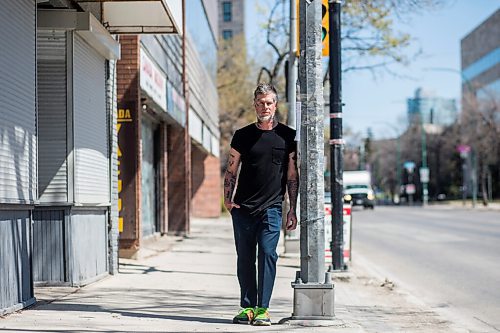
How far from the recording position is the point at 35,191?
8.45 m

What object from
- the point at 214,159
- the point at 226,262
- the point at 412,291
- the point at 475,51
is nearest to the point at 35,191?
the point at 412,291

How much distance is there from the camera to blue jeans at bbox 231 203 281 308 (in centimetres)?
722

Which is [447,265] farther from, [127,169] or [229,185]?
[229,185]

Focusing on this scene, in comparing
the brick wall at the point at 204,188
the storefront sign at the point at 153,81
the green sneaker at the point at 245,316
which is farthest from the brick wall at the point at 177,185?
the green sneaker at the point at 245,316

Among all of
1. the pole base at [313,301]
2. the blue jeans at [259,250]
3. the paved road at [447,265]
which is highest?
the blue jeans at [259,250]

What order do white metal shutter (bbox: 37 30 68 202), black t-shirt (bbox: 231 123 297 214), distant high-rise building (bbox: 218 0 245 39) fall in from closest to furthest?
black t-shirt (bbox: 231 123 297 214), white metal shutter (bbox: 37 30 68 202), distant high-rise building (bbox: 218 0 245 39)

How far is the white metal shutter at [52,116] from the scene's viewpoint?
384 inches

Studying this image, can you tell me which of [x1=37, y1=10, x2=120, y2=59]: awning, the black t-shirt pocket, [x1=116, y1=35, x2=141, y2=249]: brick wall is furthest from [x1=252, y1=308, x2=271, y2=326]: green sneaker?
[x1=116, y1=35, x2=141, y2=249]: brick wall

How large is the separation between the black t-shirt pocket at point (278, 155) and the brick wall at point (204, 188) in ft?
107

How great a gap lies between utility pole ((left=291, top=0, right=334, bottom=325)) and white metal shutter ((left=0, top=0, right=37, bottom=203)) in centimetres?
263

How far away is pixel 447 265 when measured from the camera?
1558cm

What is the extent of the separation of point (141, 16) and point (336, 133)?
367cm

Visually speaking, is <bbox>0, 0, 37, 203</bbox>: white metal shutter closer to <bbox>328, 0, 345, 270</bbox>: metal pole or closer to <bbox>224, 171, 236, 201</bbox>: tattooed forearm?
<bbox>224, 171, 236, 201</bbox>: tattooed forearm

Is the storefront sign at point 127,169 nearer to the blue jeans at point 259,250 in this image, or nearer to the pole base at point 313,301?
the blue jeans at point 259,250
